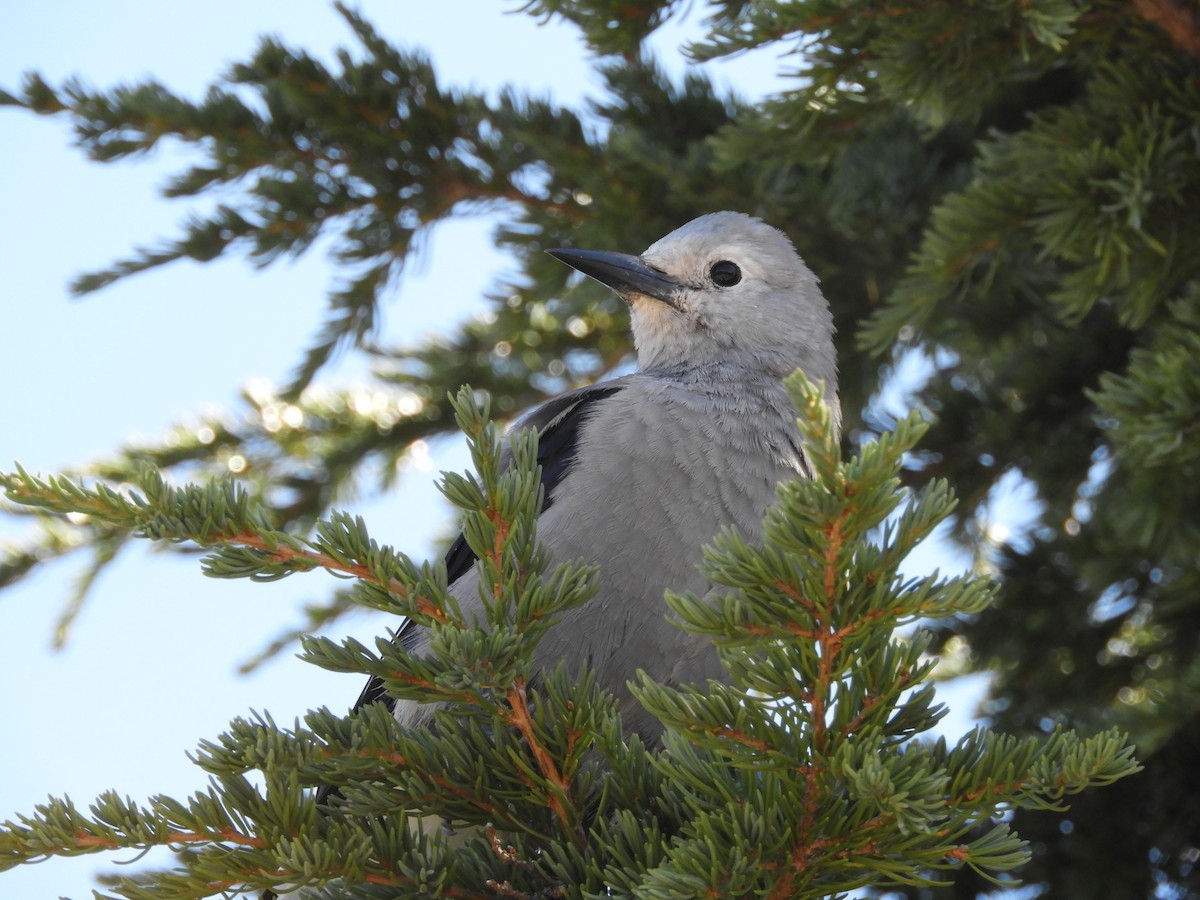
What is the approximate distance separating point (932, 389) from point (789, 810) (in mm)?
2558

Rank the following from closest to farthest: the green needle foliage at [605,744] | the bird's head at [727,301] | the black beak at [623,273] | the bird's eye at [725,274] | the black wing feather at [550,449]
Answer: the green needle foliage at [605,744], the black wing feather at [550,449], the black beak at [623,273], the bird's head at [727,301], the bird's eye at [725,274]

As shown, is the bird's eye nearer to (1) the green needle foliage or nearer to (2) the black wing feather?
(2) the black wing feather

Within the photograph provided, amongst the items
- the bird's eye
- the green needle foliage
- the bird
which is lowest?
the green needle foliage

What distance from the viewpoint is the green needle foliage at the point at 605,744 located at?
147 centimetres

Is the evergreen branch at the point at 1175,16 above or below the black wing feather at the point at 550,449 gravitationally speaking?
above

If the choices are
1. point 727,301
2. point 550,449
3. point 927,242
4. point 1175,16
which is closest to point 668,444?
point 550,449

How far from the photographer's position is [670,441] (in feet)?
9.48

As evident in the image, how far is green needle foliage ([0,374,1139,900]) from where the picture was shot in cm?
147

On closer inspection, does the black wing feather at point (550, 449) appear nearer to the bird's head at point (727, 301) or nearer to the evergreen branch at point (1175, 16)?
the bird's head at point (727, 301)

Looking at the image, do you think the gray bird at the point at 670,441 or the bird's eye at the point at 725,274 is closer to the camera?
the gray bird at the point at 670,441

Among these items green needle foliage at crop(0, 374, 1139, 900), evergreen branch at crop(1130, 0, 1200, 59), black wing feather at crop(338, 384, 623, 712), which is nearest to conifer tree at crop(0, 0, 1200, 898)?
evergreen branch at crop(1130, 0, 1200, 59)

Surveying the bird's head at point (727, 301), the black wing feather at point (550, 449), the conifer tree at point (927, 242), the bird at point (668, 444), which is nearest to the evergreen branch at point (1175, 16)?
the conifer tree at point (927, 242)

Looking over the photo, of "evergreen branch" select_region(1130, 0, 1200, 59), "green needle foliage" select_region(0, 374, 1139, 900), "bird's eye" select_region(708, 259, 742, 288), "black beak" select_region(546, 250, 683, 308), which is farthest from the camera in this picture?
"bird's eye" select_region(708, 259, 742, 288)

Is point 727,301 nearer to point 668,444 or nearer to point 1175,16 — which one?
point 668,444
